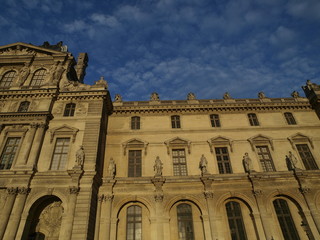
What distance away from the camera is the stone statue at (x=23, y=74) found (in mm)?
25875

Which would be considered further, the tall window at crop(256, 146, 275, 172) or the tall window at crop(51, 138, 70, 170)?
the tall window at crop(256, 146, 275, 172)

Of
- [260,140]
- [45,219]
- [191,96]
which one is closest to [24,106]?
[45,219]

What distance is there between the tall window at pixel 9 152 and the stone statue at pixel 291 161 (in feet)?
88.7

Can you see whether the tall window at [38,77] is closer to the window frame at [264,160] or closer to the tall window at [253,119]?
the tall window at [253,119]

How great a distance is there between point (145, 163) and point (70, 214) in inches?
335

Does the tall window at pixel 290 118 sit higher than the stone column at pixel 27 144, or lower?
higher

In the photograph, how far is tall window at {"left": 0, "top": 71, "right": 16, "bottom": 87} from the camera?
87.7ft

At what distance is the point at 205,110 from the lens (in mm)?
27516

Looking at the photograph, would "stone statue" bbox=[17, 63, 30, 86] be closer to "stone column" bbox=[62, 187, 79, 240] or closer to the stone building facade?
the stone building facade

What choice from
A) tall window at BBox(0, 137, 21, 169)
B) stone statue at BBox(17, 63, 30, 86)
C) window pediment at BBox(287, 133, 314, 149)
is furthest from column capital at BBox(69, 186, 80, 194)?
window pediment at BBox(287, 133, 314, 149)

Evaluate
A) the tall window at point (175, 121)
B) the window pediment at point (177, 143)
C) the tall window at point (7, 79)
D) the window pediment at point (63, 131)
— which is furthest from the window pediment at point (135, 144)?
the tall window at point (7, 79)

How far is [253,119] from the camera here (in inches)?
1073

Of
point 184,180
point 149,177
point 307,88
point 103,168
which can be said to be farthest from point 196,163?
point 307,88

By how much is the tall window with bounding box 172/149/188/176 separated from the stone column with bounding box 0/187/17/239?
14304 mm
